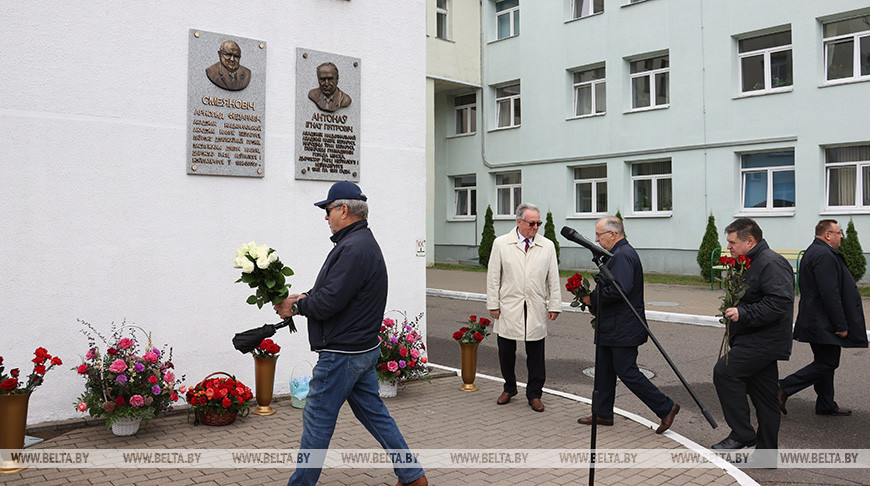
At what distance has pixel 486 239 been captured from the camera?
24844 millimetres

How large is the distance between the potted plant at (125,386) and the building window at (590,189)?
18710mm

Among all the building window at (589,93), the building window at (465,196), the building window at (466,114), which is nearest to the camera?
the building window at (589,93)

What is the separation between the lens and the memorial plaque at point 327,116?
23.4 ft

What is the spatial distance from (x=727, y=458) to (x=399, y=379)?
10.3ft

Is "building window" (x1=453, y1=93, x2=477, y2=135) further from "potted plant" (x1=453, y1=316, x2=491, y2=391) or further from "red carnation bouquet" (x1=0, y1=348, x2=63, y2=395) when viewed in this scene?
"red carnation bouquet" (x1=0, y1=348, x2=63, y2=395)

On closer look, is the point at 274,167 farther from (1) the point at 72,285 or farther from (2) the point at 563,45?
(2) the point at 563,45

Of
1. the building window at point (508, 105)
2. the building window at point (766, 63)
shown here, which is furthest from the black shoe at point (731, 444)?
the building window at point (508, 105)

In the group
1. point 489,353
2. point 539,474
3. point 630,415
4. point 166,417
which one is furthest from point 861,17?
point 166,417

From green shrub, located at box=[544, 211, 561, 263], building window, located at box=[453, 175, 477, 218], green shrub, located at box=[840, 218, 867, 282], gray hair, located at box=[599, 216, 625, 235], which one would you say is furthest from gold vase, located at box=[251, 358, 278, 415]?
building window, located at box=[453, 175, 477, 218]

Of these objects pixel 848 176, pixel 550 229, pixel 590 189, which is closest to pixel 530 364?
pixel 848 176

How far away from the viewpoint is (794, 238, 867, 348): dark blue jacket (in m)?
6.31

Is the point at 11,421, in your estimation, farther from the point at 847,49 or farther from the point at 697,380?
the point at 847,49

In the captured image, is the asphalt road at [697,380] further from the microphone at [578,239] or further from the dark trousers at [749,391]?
the microphone at [578,239]

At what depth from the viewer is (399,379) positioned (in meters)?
6.93
